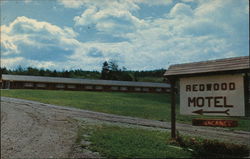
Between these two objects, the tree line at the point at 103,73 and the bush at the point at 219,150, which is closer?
the bush at the point at 219,150

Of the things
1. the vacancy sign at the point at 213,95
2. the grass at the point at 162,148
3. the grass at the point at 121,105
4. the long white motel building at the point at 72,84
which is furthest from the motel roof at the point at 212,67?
the long white motel building at the point at 72,84

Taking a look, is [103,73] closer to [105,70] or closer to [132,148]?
[105,70]

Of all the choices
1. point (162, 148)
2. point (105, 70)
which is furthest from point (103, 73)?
point (162, 148)

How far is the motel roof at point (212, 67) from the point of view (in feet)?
20.8

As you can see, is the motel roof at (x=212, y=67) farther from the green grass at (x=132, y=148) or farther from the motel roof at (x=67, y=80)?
the motel roof at (x=67, y=80)

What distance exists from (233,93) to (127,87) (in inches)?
1843

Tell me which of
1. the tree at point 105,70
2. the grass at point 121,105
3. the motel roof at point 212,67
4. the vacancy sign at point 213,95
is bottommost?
the grass at point 121,105

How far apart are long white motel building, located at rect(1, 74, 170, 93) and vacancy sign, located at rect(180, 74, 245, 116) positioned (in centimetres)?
3856

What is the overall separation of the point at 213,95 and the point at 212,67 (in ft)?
2.43

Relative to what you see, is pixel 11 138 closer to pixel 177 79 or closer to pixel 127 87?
pixel 177 79

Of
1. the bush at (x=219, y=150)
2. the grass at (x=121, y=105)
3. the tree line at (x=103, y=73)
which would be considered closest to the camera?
the bush at (x=219, y=150)

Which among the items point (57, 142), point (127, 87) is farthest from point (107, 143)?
point (127, 87)

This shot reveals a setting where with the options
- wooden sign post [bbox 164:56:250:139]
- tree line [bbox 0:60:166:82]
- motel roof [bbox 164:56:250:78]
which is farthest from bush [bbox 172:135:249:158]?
tree line [bbox 0:60:166:82]

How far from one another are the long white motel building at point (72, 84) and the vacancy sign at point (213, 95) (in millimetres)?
38556
